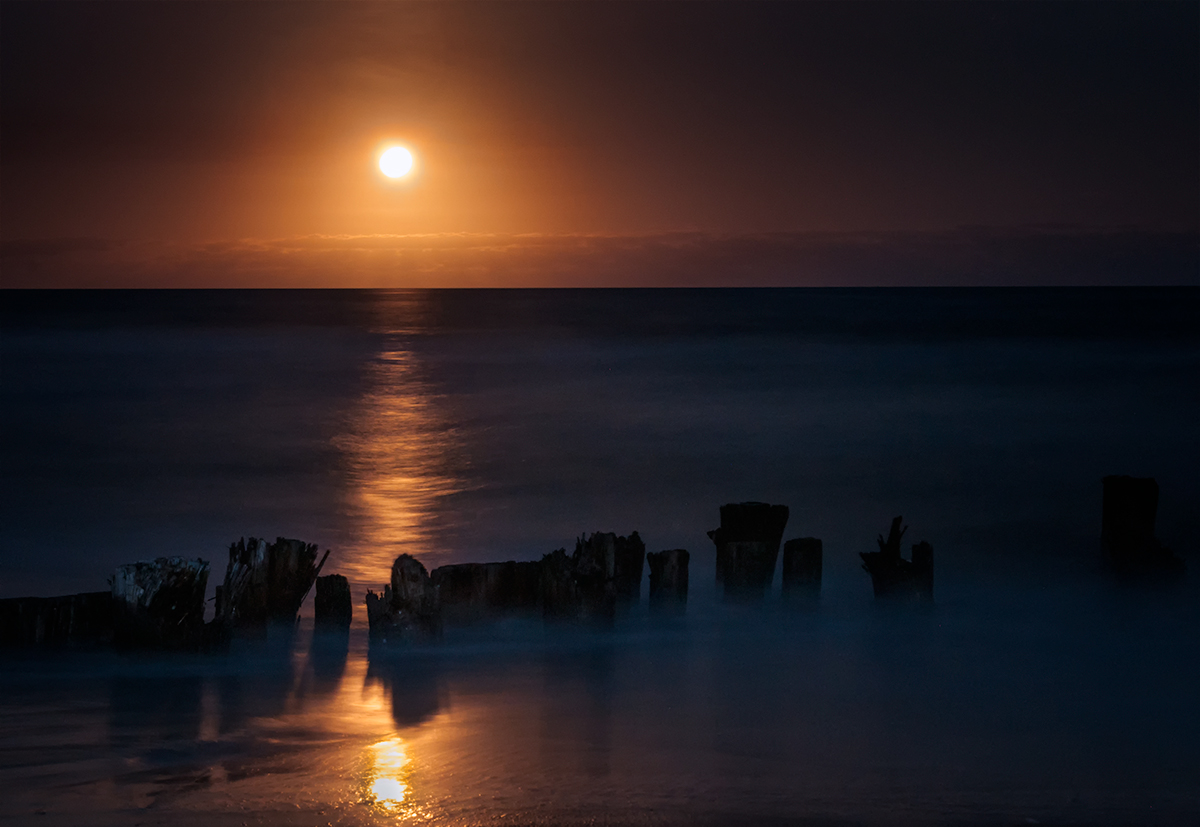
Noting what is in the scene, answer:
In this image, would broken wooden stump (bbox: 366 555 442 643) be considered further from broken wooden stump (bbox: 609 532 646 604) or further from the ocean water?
broken wooden stump (bbox: 609 532 646 604)

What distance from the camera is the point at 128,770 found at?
15.2 feet

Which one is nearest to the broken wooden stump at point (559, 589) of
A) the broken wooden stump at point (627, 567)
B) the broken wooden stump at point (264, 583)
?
the broken wooden stump at point (627, 567)

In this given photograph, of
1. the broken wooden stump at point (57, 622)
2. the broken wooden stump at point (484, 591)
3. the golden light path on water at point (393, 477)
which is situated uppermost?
the golden light path on water at point (393, 477)

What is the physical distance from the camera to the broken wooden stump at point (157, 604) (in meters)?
5.73

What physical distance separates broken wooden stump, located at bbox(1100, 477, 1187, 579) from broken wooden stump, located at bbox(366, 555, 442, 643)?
16.4 feet

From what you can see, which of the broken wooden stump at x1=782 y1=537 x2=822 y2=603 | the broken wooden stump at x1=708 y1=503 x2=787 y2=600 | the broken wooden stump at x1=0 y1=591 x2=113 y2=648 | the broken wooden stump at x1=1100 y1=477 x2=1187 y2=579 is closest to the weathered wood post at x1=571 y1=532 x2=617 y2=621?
the broken wooden stump at x1=708 y1=503 x2=787 y2=600

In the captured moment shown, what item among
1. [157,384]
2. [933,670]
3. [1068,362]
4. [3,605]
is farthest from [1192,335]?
[3,605]

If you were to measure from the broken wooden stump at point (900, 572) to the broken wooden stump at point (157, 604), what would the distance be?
4061 mm

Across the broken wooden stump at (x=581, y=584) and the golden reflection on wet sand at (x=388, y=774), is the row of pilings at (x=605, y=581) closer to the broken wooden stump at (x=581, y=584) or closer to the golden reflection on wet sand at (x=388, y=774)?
the broken wooden stump at (x=581, y=584)

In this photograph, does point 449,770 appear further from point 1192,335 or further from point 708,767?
point 1192,335

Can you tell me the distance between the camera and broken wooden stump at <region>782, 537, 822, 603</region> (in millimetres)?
7141

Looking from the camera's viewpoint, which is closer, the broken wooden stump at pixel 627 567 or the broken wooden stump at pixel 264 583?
the broken wooden stump at pixel 264 583

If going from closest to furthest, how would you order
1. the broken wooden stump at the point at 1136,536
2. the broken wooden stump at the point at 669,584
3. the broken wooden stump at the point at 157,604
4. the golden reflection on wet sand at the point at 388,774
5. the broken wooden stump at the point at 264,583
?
the golden reflection on wet sand at the point at 388,774 → the broken wooden stump at the point at 157,604 → the broken wooden stump at the point at 264,583 → the broken wooden stump at the point at 669,584 → the broken wooden stump at the point at 1136,536

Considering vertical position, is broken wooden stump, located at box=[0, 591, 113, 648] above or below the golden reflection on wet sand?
above
